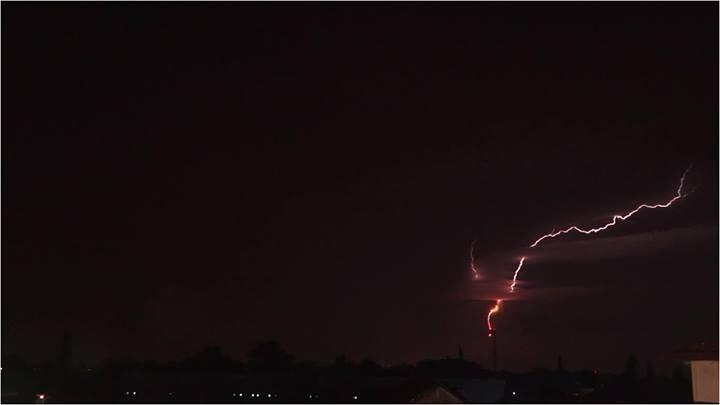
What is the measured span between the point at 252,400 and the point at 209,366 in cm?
1234

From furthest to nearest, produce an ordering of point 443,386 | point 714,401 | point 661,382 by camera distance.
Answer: point 661,382 < point 443,386 < point 714,401

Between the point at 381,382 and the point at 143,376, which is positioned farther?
the point at 143,376

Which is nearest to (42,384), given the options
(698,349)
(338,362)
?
(338,362)

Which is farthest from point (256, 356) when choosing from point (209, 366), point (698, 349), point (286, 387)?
point (698, 349)

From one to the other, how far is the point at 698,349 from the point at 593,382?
114ft

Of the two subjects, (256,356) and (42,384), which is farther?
(256,356)

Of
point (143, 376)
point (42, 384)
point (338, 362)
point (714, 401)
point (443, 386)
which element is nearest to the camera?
point (714, 401)

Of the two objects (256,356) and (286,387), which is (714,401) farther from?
(256,356)

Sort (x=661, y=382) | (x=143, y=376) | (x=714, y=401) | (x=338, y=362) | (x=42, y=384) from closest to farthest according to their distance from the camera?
(x=714, y=401), (x=42, y=384), (x=661, y=382), (x=143, y=376), (x=338, y=362)

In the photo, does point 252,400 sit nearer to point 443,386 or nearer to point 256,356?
point 256,356

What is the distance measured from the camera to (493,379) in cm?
3962

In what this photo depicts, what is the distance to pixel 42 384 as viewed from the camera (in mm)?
35844

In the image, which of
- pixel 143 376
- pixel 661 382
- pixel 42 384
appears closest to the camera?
pixel 42 384

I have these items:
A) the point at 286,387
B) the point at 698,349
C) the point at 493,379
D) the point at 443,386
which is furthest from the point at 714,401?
the point at 286,387
